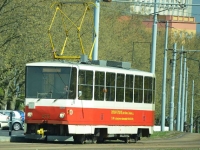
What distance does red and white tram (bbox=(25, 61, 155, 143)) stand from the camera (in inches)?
1321

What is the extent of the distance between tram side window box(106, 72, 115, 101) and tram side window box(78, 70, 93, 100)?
1247 mm

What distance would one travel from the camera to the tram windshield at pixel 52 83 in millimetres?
33562

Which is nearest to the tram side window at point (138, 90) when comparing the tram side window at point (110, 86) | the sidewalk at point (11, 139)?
the tram side window at point (110, 86)

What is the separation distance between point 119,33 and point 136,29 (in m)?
7.44

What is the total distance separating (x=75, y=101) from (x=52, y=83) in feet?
3.46

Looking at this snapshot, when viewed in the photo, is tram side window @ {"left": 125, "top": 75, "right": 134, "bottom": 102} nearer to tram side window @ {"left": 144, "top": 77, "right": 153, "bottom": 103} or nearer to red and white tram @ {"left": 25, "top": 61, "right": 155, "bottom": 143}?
red and white tram @ {"left": 25, "top": 61, "right": 155, "bottom": 143}

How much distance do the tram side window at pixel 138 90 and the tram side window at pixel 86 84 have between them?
3.66 meters

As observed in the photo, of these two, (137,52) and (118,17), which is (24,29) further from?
(118,17)

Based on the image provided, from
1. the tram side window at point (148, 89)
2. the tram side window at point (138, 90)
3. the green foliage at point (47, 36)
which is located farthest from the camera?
the green foliage at point (47, 36)

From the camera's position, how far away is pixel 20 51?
196 ft

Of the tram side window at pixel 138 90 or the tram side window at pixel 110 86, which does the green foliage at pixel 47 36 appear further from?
the tram side window at pixel 138 90

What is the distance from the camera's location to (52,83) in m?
Answer: 33.7

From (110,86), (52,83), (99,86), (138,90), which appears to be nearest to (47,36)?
(138,90)

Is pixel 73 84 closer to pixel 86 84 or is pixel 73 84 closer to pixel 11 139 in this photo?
pixel 86 84
